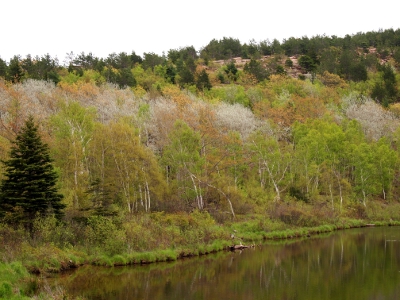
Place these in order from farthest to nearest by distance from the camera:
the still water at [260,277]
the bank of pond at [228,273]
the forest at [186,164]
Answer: the forest at [186,164] < the still water at [260,277] < the bank of pond at [228,273]

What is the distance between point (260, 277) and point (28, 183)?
16584mm

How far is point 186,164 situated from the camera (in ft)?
166

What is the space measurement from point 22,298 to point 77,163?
2572cm

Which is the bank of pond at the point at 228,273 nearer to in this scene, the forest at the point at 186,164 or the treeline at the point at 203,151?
the forest at the point at 186,164

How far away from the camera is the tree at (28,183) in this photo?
30031 mm

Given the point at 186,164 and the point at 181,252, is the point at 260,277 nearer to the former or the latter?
the point at 181,252

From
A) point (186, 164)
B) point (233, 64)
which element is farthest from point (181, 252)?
point (233, 64)

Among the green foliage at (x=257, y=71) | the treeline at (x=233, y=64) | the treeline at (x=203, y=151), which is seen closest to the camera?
the treeline at (x=203, y=151)

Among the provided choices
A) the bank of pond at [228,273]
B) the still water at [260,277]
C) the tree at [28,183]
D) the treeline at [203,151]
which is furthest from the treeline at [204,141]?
the still water at [260,277]

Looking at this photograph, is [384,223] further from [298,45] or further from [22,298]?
[298,45]

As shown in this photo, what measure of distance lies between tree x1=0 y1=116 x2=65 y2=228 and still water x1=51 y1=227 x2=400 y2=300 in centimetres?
528

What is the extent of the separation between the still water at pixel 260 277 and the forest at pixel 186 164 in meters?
2.52

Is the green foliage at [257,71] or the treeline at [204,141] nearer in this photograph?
the treeline at [204,141]

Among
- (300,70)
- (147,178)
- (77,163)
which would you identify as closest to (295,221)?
(147,178)
